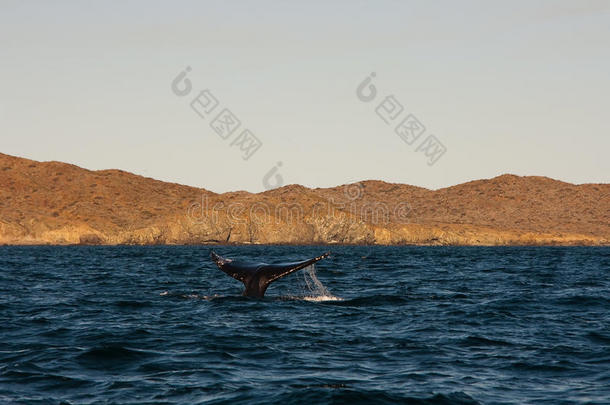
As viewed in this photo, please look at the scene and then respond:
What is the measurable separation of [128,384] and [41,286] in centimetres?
2226

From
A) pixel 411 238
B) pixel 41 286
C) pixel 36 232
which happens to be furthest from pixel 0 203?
pixel 41 286

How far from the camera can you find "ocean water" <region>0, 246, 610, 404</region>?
12.0 meters

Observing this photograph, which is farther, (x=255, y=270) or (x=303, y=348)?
(x=255, y=270)

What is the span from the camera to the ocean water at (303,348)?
12039mm

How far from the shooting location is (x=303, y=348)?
16172 millimetres

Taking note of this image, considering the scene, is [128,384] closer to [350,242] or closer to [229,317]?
[229,317]

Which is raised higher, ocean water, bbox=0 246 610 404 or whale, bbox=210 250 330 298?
whale, bbox=210 250 330 298

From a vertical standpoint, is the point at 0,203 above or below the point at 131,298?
above

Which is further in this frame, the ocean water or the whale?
the whale

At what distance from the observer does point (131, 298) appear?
27.1 metres

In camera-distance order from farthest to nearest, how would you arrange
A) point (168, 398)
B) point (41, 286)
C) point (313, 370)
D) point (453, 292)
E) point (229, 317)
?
point (41, 286), point (453, 292), point (229, 317), point (313, 370), point (168, 398)

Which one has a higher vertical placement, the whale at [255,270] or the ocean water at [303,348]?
the whale at [255,270]

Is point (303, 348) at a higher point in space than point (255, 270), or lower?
lower

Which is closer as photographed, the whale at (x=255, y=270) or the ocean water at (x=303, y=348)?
the ocean water at (x=303, y=348)
